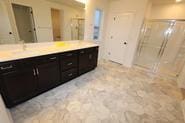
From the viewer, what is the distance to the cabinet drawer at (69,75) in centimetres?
228

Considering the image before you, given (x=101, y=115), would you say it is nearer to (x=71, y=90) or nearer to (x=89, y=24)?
(x=71, y=90)

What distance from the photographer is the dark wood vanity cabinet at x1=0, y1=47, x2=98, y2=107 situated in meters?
1.45

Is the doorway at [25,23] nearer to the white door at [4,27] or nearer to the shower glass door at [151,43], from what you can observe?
the white door at [4,27]

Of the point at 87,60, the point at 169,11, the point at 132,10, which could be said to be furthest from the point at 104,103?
the point at 169,11

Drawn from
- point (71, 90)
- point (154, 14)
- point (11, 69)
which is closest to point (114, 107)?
point (71, 90)

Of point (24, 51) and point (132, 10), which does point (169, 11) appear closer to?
point (132, 10)

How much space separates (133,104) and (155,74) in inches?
78.5

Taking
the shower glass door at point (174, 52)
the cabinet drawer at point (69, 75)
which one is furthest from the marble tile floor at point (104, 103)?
the shower glass door at point (174, 52)

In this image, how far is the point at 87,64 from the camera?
287 cm

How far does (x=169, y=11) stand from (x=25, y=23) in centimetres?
478

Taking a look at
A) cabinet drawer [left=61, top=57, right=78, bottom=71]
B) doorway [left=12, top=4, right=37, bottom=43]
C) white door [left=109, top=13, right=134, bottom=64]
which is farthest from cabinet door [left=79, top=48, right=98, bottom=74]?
white door [left=109, top=13, right=134, bottom=64]

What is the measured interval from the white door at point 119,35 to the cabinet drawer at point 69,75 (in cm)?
210

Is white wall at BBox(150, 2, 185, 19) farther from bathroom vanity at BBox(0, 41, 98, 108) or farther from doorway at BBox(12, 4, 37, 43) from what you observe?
doorway at BBox(12, 4, 37, 43)

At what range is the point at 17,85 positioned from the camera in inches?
61.2
